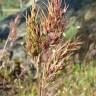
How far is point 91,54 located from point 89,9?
1.22 m

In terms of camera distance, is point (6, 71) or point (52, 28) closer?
point (52, 28)

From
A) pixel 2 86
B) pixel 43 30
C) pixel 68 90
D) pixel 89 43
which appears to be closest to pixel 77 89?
pixel 68 90

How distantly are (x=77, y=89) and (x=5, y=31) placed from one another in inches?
96.6

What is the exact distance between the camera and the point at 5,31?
761 centimetres

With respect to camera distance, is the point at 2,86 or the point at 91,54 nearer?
the point at 2,86

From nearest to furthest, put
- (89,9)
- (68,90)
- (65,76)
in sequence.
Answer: (68,90), (65,76), (89,9)

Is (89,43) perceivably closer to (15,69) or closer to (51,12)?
(15,69)

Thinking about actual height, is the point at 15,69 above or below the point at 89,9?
below

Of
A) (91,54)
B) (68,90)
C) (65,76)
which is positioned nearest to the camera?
(68,90)

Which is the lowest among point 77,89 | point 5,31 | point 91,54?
point 77,89

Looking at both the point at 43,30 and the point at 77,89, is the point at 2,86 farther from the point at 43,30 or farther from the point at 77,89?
the point at 43,30

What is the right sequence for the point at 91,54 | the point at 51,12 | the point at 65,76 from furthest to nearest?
the point at 91,54, the point at 65,76, the point at 51,12

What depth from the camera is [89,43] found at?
6902mm

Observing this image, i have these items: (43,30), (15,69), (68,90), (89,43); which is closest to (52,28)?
(43,30)
